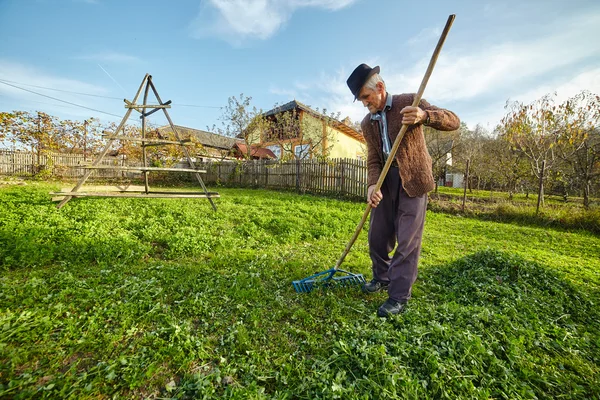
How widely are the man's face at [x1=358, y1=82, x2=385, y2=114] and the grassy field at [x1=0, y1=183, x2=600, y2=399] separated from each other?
2088mm

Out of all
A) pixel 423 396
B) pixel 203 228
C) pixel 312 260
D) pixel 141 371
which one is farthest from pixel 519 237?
pixel 141 371

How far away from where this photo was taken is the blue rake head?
310cm

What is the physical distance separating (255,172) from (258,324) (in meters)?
15.0

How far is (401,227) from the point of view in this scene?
8.63ft

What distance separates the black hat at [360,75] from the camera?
8.41 feet

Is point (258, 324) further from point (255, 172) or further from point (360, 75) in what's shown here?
point (255, 172)

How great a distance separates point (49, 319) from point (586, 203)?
52.0ft

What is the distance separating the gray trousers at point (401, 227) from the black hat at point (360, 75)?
93cm

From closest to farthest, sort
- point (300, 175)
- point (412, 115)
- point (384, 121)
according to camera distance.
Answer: point (412, 115) < point (384, 121) < point (300, 175)

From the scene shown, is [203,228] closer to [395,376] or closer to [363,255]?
[363,255]

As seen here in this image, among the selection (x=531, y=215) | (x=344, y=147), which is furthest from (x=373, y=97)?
(x=344, y=147)

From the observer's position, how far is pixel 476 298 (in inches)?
116

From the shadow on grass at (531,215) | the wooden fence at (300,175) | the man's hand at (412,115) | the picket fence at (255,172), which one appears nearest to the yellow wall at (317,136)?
the wooden fence at (300,175)

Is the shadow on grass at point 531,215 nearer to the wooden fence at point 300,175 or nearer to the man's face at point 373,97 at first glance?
the wooden fence at point 300,175
